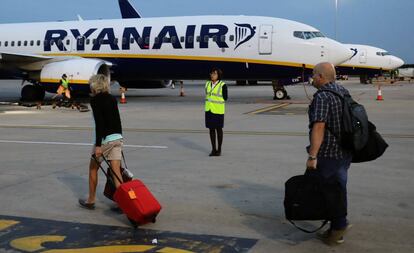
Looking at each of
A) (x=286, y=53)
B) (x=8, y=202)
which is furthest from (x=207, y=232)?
(x=286, y=53)

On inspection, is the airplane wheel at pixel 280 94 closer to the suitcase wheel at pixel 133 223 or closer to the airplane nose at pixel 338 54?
the airplane nose at pixel 338 54

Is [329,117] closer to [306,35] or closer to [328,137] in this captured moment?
[328,137]

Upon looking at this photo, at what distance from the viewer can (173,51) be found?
22.4 metres

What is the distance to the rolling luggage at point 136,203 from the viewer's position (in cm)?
513

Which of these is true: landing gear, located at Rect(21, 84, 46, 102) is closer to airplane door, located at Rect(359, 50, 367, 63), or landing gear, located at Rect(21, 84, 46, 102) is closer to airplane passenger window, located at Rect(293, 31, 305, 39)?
airplane passenger window, located at Rect(293, 31, 305, 39)

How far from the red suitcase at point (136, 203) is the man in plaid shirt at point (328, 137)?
Answer: 1.71 meters

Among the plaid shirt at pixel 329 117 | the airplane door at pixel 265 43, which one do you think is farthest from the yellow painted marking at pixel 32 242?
the airplane door at pixel 265 43

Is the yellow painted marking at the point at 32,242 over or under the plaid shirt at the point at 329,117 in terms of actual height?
under

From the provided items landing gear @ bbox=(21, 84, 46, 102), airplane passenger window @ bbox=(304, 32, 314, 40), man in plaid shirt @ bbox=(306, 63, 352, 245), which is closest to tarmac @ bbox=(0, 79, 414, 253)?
man in plaid shirt @ bbox=(306, 63, 352, 245)

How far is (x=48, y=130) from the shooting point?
13562 millimetres

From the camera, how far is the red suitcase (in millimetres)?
5133

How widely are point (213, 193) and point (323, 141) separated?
239 cm

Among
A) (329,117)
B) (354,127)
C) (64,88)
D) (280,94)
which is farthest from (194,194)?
(280,94)

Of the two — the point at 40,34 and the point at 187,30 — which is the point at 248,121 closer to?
the point at 187,30
